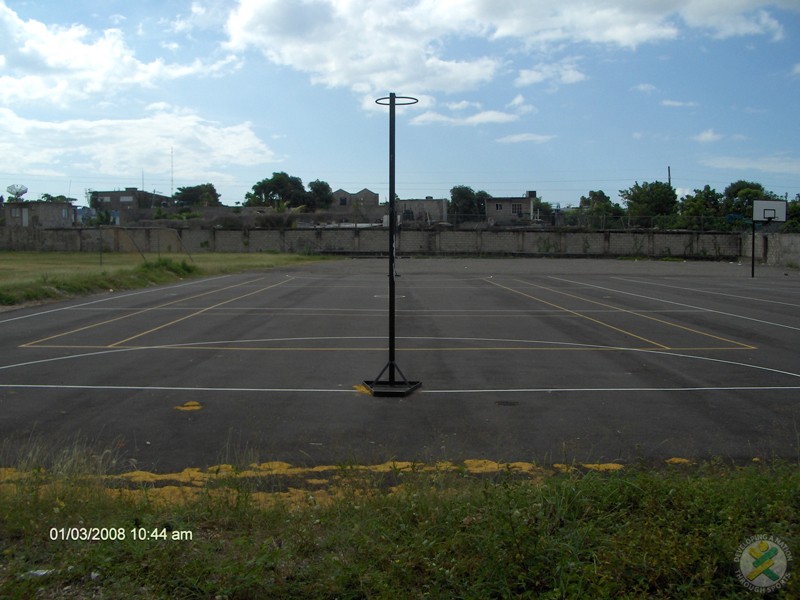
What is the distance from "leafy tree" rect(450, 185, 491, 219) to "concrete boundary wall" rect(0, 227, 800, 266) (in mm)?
43942

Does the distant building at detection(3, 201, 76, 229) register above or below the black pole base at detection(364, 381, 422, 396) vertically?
above

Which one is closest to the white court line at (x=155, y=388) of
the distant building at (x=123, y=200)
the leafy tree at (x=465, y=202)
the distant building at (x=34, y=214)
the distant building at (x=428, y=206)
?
the distant building at (x=34, y=214)

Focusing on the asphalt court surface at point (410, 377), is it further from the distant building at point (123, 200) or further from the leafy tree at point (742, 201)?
the distant building at point (123, 200)

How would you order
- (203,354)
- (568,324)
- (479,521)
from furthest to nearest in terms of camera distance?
1. (568,324)
2. (203,354)
3. (479,521)

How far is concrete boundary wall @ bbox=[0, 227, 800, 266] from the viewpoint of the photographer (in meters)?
74.9

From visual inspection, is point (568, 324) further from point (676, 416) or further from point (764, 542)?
point (764, 542)

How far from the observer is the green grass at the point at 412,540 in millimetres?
4535

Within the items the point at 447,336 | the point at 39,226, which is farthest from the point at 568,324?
the point at 39,226

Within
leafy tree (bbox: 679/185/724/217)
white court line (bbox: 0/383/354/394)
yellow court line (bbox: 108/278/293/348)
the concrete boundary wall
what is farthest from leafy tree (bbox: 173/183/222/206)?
white court line (bbox: 0/383/354/394)

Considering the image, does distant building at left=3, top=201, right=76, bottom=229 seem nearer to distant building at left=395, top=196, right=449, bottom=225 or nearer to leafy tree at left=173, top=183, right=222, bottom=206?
distant building at left=395, top=196, right=449, bottom=225

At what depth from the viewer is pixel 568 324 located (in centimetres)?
2128

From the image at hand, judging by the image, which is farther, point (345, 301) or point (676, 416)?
point (345, 301)

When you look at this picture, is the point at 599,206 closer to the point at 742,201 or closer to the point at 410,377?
the point at 742,201

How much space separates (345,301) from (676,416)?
1931 centimetres
